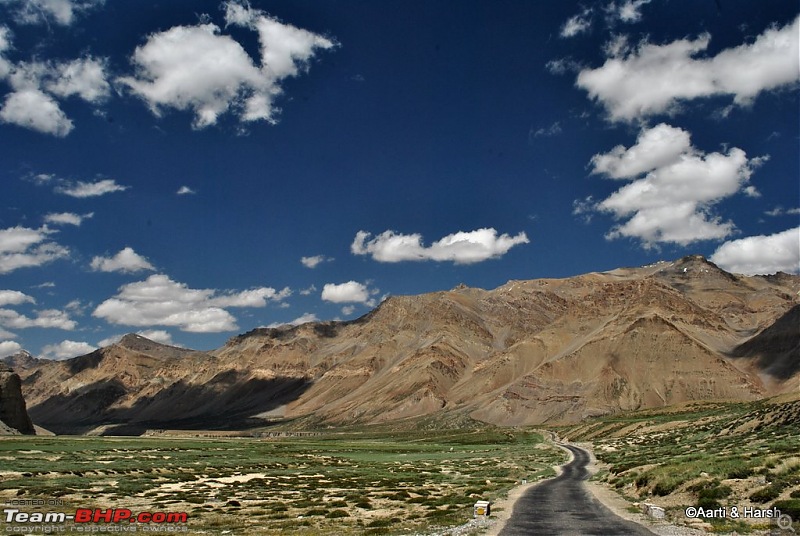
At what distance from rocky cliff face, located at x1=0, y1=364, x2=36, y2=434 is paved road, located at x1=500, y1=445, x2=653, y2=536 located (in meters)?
172

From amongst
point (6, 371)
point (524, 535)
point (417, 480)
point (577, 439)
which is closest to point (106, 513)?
point (524, 535)

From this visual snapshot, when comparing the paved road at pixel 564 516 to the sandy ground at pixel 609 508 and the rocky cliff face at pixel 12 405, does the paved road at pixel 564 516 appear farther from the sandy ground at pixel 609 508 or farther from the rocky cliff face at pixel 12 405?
the rocky cliff face at pixel 12 405

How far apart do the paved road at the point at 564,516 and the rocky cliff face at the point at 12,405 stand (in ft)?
564

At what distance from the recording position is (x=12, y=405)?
168 metres

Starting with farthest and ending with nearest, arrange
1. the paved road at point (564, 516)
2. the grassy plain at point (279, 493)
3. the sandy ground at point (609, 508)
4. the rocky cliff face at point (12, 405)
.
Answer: the rocky cliff face at point (12, 405) < the grassy plain at point (279, 493) < the paved road at point (564, 516) < the sandy ground at point (609, 508)

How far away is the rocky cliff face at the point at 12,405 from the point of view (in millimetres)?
165250

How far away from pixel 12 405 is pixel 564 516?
184791mm

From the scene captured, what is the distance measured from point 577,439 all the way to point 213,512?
122559 mm

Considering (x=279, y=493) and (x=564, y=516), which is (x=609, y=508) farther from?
(x=279, y=493)

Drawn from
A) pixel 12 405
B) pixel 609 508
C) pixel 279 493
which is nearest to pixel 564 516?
pixel 609 508

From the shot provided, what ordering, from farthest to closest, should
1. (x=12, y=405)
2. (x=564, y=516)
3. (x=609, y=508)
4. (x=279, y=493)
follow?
1. (x=12, y=405)
2. (x=279, y=493)
3. (x=609, y=508)
4. (x=564, y=516)

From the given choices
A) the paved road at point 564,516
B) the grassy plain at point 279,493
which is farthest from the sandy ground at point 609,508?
the grassy plain at point 279,493

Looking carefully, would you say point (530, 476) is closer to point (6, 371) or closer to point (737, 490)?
point (737, 490)

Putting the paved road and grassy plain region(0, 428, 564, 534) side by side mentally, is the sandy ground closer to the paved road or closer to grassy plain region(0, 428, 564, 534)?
the paved road
